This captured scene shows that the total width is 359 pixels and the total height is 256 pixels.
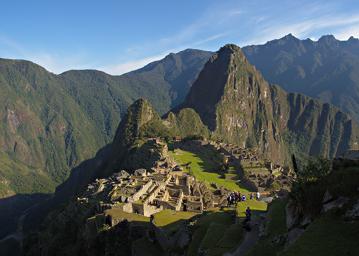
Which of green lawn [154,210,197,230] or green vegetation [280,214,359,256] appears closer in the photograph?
green vegetation [280,214,359,256]

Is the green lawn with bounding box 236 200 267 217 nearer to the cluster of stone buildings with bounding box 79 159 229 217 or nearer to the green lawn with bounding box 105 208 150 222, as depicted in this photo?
the cluster of stone buildings with bounding box 79 159 229 217

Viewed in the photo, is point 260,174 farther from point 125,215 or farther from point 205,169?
point 125,215

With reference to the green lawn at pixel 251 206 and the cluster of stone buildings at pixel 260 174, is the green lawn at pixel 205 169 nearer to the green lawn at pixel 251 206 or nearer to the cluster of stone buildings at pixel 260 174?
the cluster of stone buildings at pixel 260 174

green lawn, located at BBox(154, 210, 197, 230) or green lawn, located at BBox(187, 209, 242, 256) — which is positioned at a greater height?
green lawn, located at BBox(187, 209, 242, 256)

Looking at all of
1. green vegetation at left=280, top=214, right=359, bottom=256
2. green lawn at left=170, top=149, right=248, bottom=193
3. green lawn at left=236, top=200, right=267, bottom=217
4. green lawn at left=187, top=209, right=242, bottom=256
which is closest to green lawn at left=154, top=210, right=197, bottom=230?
green lawn at left=187, top=209, right=242, bottom=256

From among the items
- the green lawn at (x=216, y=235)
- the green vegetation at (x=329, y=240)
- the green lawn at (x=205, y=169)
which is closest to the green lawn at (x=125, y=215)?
the green lawn at (x=216, y=235)

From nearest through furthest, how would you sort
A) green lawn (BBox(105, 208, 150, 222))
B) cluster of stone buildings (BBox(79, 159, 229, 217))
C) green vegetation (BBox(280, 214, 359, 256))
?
green vegetation (BBox(280, 214, 359, 256)) < green lawn (BBox(105, 208, 150, 222)) < cluster of stone buildings (BBox(79, 159, 229, 217))

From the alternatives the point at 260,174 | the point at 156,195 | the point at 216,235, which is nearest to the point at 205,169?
the point at 260,174

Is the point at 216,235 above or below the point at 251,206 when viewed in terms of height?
above
